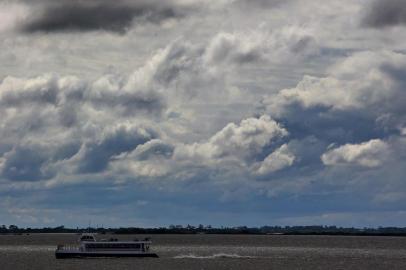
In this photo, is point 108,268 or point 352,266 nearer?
point 108,268

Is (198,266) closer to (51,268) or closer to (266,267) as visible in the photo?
(266,267)

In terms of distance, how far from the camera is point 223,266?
188 meters

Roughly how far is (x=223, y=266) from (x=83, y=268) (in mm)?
32645

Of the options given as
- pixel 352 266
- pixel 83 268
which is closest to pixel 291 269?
pixel 352 266

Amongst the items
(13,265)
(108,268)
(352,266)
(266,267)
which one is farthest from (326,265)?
(13,265)

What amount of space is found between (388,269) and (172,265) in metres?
50.6

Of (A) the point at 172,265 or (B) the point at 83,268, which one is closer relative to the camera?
(B) the point at 83,268

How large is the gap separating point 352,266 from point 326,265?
6487 millimetres

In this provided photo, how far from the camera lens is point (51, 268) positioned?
7106 inches

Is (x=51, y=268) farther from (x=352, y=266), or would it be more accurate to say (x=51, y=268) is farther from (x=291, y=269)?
(x=352, y=266)

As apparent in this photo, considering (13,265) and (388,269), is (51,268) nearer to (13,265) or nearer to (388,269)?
(13,265)

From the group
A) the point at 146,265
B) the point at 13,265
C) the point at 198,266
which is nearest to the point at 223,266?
the point at 198,266

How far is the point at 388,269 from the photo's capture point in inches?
7407

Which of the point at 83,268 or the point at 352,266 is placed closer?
the point at 83,268
